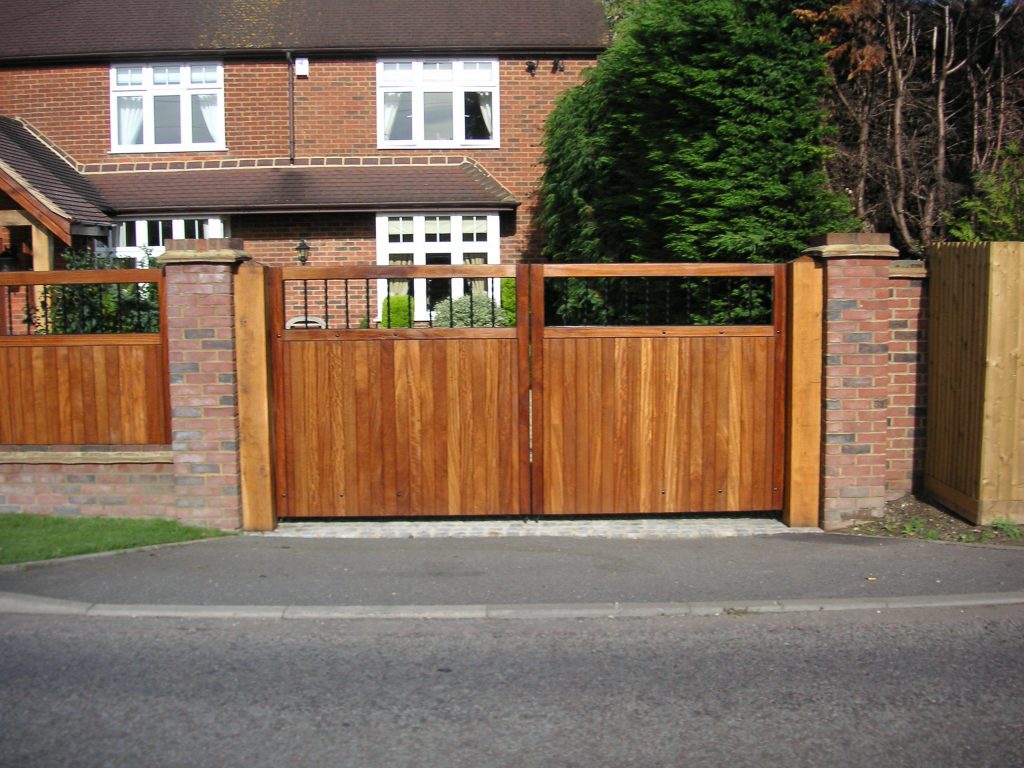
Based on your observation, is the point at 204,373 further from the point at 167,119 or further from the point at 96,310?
the point at 167,119

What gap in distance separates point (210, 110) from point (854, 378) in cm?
1474

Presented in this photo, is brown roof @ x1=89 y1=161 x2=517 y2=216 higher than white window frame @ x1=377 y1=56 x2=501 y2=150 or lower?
lower

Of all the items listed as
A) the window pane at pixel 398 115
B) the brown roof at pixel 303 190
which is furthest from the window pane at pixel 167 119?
the window pane at pixel 398 115

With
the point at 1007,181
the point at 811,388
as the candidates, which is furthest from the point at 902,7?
the point at 811,388

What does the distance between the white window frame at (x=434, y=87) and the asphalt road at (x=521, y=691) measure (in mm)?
14051

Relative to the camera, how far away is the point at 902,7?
1077 centimetres

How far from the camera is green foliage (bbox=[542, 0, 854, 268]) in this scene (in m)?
9.48

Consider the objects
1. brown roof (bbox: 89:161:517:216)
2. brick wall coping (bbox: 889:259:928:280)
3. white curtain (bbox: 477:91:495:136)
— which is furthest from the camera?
white curtain (bbox: 477:91:495:136)

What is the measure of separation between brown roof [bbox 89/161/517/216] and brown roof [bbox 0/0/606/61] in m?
2.28

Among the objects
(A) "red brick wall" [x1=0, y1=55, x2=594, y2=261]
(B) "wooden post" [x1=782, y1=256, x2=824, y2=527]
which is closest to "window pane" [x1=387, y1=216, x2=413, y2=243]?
(A) "red brick wall" [x1=0, y1=55, x2=594, y2=261]

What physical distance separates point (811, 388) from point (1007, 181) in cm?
311

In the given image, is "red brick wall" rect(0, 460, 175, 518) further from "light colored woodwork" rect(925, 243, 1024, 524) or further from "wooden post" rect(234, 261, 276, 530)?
"light colored woodwork" rect(925, 243, 1024, 524)

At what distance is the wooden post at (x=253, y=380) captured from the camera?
305 inches

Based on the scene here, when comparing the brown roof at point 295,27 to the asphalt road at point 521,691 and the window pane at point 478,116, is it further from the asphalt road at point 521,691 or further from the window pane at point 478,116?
the asphalt road at point 521,691
